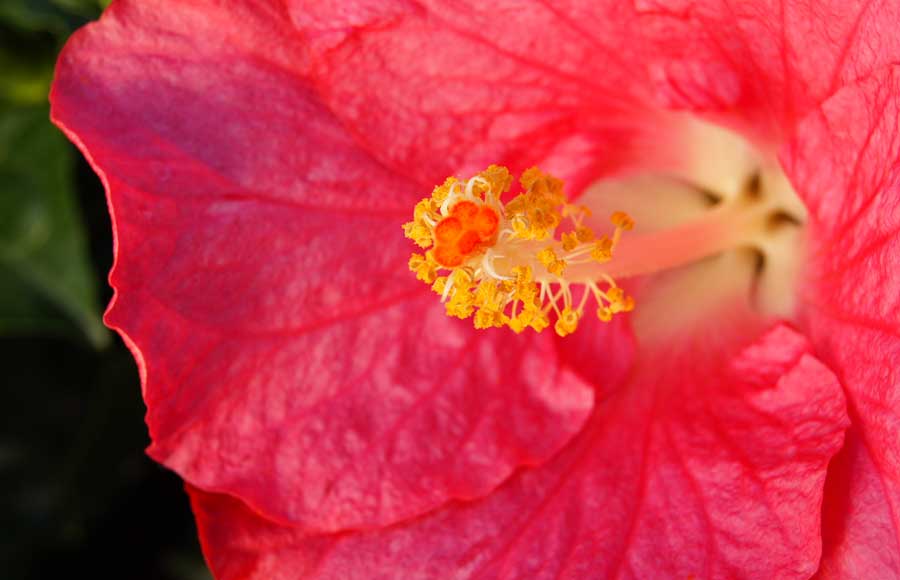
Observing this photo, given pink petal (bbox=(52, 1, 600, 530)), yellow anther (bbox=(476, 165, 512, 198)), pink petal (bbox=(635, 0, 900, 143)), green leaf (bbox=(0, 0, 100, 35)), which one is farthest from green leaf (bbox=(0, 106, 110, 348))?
pink petal (bbox=(635, 0, 900, 143))

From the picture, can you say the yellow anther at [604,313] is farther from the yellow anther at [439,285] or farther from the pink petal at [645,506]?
the yellow anther at [439,285]

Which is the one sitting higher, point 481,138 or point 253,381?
point 481,138

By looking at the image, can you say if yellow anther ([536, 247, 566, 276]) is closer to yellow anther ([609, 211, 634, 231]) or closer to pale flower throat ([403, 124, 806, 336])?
pale flower throat ([403, 124, 806, 336])

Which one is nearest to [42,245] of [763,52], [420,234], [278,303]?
[278,303]

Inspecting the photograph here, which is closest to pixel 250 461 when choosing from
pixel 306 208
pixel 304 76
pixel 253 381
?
pixel 253 381

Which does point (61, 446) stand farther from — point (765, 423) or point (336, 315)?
point (765, 423)

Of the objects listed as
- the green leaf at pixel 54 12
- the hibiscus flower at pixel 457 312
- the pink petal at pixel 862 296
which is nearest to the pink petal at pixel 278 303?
the hibiscus flower at pixel 457 312
